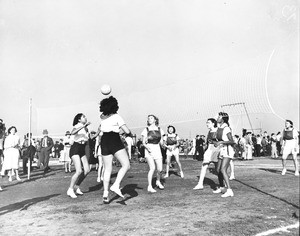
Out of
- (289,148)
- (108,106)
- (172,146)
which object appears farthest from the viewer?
(289,148)

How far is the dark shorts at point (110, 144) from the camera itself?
6.71 m

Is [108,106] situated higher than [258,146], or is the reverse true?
[108,106]

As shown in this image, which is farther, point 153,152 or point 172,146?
point 172,146

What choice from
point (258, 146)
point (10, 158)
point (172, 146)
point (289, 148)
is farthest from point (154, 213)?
point (258, 146)

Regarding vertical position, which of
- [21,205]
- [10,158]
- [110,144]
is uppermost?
[110,144]

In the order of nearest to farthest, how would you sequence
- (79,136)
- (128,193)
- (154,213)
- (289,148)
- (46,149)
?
(154,213) < (79,136) < (128,193) < (289,148) < (46,149)

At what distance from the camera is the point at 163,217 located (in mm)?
5422

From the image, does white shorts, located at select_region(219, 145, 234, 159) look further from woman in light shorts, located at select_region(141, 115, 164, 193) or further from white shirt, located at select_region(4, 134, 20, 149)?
white shirt, located at select_region(4, 134, 20, 149)

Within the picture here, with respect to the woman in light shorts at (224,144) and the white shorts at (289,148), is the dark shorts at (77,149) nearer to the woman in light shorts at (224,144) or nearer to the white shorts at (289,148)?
the woman in light shorts at (224,144)

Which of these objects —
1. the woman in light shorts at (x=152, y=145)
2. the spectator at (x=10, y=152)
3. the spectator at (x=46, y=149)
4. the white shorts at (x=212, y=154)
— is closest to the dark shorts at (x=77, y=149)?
the woman in light shorts at (x=152, y=145)

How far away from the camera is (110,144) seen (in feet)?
22.1

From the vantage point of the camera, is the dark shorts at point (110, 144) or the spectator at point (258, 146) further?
the spectator at point (258, 146)

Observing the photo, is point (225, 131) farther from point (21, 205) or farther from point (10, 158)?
point (10, 158)

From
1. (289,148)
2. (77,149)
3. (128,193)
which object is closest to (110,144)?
(77,149)
